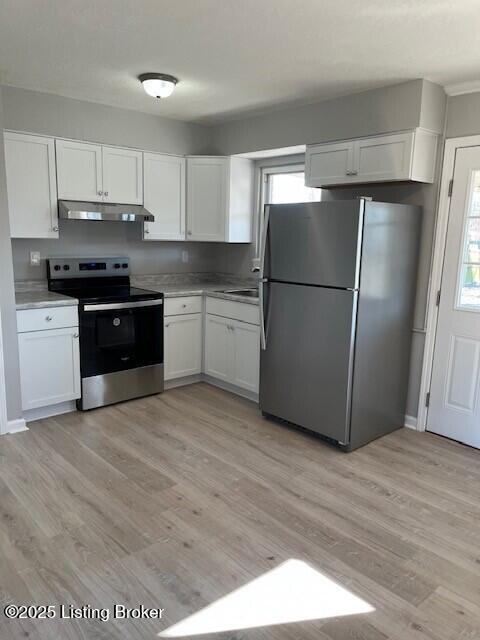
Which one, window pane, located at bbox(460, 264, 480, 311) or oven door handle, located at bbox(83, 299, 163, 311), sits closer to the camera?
window pane, located at bbox(460, 264, 480, 311)

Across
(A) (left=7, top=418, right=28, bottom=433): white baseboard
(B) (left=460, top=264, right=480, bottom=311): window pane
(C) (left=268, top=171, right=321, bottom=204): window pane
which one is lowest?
(A) (left=7, top=418, right=28, bottom=433): white baseboard

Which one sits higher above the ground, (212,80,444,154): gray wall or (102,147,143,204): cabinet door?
(212,80,444,154): gray wall

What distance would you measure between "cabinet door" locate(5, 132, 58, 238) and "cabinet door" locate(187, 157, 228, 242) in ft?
4.23

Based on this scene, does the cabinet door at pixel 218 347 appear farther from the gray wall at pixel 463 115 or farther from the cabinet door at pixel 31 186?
the gray wall at pixel 463 115

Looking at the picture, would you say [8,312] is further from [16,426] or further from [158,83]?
[158,83]

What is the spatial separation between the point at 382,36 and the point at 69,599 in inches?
116

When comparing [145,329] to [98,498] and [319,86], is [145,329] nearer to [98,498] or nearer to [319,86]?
[98,498]

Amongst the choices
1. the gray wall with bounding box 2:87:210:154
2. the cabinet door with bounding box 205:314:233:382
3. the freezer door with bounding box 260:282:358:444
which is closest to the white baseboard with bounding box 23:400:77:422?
the cabinet door with bounding box 205:314:233:382

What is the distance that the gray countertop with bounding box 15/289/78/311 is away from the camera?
337cm

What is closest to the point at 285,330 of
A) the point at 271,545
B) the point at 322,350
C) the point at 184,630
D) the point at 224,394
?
the point at 322,350

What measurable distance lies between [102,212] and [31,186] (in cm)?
55

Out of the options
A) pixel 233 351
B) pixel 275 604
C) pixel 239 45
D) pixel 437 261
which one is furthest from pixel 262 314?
pixel 275 604

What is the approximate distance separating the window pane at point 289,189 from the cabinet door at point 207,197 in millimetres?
482

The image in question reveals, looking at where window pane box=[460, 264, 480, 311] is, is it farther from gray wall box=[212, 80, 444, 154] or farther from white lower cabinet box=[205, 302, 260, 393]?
white lower cabinet box=[205, 302, 260, 393]
